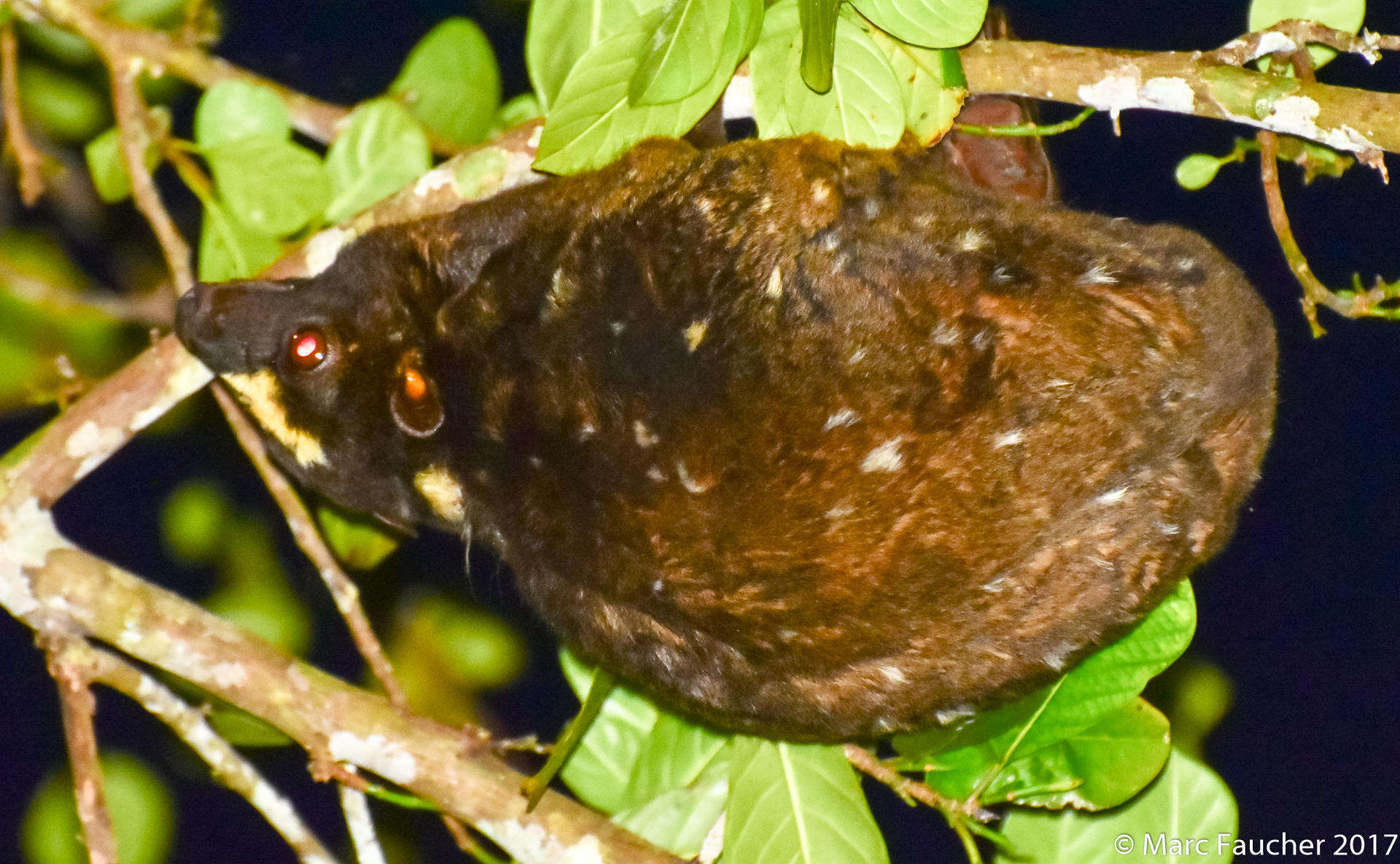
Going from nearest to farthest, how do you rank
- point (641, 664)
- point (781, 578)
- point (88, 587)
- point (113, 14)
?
point (781, 578) < point (641, 664) < point (88, 587) < point (113, 14)

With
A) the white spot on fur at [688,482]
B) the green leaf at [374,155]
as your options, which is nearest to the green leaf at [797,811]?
the white spot on fur at [688,482]

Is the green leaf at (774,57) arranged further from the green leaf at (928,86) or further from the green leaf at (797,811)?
the green leaf at (797,811)

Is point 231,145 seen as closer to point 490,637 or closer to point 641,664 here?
point 641,664

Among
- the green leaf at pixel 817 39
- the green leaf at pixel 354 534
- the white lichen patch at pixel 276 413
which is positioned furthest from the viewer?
the green leaf at pixel 354 534

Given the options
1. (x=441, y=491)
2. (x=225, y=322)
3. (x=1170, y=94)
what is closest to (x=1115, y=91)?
(x=1170, y=94)

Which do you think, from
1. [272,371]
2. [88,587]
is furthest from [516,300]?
[88,587]

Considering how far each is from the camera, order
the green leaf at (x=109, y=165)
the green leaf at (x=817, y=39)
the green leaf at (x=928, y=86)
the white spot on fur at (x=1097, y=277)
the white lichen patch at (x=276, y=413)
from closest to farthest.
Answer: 1. the green leaf at (x=817, y=39)
2. the white spot on fur at (x=1097, y=277)
3. the green leaf at (x=928, y=86)
4. the white lichen patch at (x=276, y=413)
5. the green leaf at (x=109, y=165)

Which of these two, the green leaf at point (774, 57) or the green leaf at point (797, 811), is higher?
the green leaf at point (774, 57)

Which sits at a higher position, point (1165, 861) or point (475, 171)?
point (475, 171)
